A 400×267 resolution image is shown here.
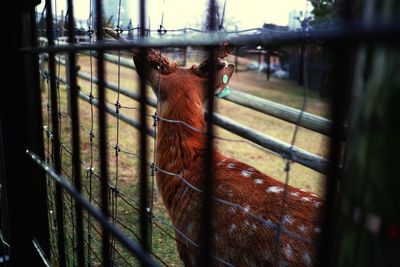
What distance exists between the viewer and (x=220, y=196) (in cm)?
217

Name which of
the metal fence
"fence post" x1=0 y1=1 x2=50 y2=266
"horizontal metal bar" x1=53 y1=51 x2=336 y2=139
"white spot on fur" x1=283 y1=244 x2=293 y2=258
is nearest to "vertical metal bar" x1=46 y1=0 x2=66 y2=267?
the metal fence

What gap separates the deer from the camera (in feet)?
6.39

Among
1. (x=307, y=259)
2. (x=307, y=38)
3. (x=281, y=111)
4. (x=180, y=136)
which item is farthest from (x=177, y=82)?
(x=307, y=38)

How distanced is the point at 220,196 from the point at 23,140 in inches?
39.5

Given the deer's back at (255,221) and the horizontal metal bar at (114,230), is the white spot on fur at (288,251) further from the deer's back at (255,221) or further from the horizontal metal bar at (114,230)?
the horizontal metal bar at (114,230)

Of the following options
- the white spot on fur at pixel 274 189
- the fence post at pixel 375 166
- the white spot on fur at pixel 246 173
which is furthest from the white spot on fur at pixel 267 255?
the fence post at pixel 375 166

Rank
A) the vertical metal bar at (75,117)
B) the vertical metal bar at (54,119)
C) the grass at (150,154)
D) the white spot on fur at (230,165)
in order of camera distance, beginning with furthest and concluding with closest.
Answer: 1. the grass at (150,154)
2. the white spot on fur at (230,165)
3. the vertical metal bar at (54,119)
4. the vertical metal bar at (75,117)

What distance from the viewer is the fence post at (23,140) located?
6.59 feet

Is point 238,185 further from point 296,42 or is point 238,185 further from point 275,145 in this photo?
point 296,42

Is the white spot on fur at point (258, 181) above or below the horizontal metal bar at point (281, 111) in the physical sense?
below

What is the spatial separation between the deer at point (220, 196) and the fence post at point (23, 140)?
465 mm

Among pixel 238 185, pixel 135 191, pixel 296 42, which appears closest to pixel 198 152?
pixel 238 185

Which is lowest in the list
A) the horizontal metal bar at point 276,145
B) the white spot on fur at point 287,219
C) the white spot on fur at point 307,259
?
the white spot on fur at point 307,259

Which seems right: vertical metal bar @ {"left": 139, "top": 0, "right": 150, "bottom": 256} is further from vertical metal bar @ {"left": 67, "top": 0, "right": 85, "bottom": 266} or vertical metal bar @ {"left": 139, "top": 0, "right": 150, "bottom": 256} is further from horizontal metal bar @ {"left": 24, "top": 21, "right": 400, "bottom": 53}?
vertical metal bar @ {"left": 67, "top": 0, "right": 85, "bottom": 266}
